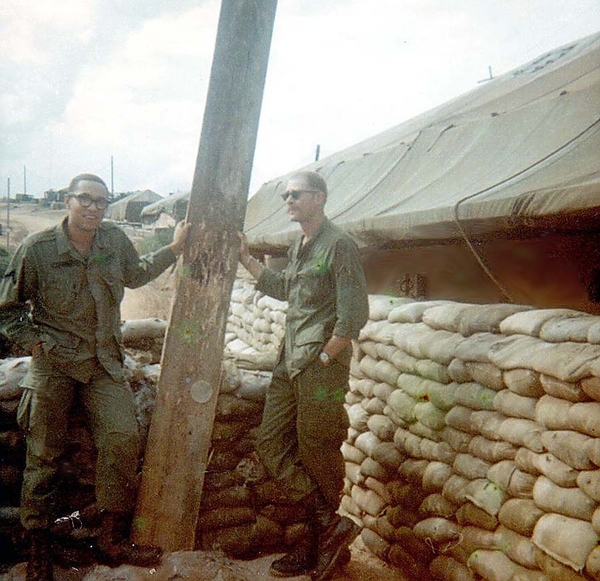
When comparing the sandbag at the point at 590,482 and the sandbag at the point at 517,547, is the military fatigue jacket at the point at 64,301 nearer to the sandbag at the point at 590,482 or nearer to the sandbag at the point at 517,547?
→ the sandbag at the point at 517,547

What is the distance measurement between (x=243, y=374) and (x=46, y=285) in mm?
1148

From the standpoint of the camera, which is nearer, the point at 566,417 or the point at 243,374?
the point at 566,417

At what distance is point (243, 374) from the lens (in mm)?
3217

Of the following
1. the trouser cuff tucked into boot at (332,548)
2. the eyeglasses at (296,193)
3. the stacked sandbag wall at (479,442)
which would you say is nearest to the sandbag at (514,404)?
the stacked sandbag wall at (479,442)

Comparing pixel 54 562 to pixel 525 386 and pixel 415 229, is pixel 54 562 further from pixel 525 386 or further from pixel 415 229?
pixel 415 229

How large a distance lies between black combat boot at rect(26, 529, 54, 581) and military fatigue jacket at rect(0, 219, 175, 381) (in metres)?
0.69

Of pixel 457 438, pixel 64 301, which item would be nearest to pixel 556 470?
pixel 457 438

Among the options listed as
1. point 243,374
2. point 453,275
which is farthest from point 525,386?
point 453,275

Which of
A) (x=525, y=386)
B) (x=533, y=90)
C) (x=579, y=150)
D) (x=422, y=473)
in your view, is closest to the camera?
(x=525, y=386)

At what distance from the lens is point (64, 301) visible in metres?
2.55

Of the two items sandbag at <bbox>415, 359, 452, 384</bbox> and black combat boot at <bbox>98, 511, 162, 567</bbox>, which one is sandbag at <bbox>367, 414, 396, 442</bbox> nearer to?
sandbag at <bbox>415, 359, 452, 384</bbox>

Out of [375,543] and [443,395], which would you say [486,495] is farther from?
[375,543]

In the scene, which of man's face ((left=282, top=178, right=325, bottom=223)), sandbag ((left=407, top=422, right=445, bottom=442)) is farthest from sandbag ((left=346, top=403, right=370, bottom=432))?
man's face ((left=282, top=178, right=325, bottom=223))

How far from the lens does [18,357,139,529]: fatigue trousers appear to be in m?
2.48
